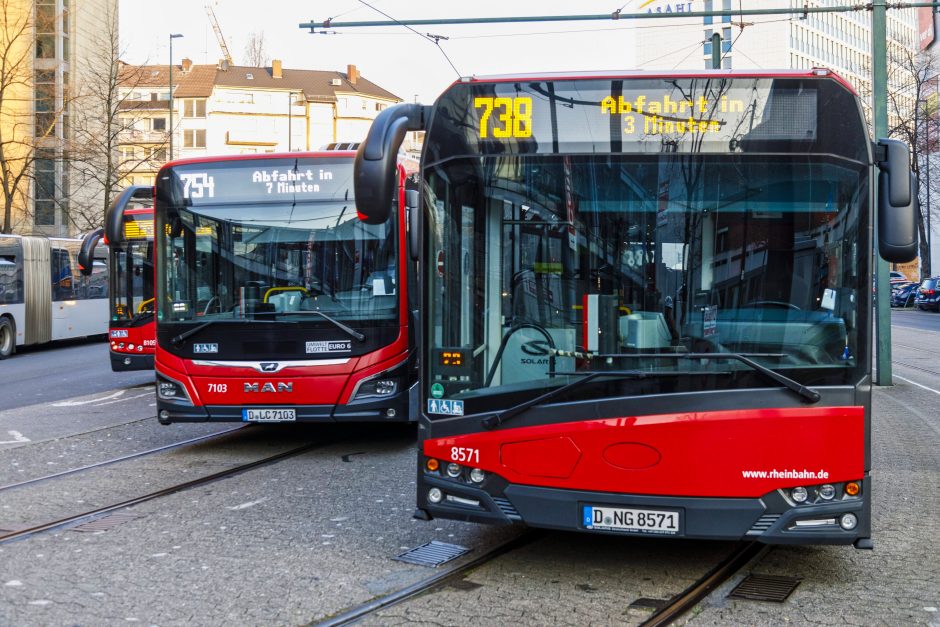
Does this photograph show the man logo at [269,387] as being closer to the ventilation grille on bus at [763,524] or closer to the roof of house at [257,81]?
the ventilation grille on bus at [763,524]

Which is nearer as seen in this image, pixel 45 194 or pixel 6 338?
pixel 6 338

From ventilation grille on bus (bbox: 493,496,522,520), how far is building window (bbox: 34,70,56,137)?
35281 millimetres

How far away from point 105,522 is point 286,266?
3370 millimetres

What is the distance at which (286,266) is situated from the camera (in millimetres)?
10055

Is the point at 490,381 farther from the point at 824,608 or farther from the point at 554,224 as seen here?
the point at 824,608

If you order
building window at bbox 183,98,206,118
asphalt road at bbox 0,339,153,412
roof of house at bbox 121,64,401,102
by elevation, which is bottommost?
asphalt road at bbox 0,339,153,412

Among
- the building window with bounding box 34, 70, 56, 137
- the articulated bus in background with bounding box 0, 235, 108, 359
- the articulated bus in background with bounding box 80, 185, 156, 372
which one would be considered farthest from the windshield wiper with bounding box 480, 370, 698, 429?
the building window with bounding box 34, 70, 56, 137

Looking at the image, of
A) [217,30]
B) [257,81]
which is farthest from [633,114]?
[217,30]

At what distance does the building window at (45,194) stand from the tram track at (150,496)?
38.2 metres

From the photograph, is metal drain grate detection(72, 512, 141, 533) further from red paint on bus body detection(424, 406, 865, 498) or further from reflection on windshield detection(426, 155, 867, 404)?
red paint on bus body detection(424, 406, 865, 498)

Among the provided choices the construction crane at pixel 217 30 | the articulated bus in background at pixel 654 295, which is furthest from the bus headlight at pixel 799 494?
the construction crane at pixel 217 30

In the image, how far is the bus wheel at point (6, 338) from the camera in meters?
26.1

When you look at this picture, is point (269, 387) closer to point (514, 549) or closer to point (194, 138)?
point (514, 549)

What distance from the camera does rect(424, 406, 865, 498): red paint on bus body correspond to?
5.50 meters
